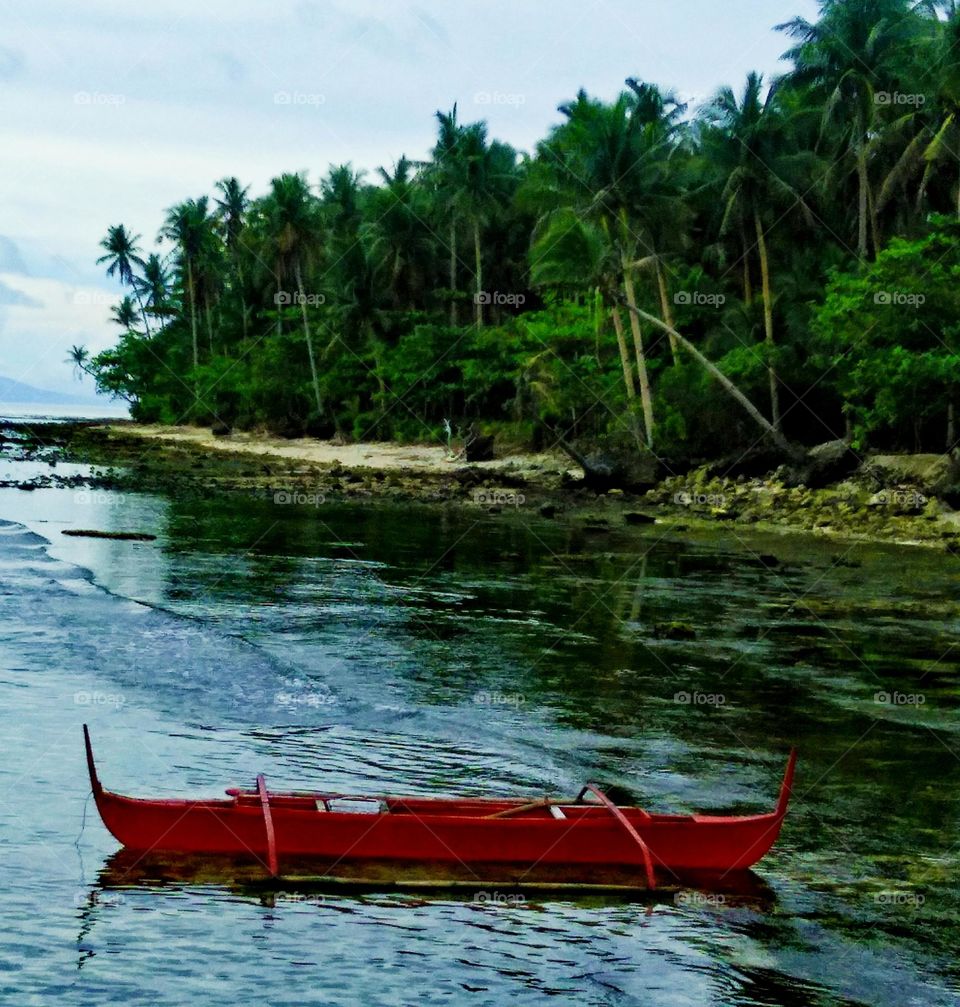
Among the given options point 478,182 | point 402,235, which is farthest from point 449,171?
point 402,235

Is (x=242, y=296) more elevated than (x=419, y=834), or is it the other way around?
(x=242, y=296)

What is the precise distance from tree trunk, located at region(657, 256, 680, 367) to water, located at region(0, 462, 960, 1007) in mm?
23940

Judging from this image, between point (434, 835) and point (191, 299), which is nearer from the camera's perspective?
point (434, 835)

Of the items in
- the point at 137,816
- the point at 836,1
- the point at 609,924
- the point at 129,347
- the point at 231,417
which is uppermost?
the point at 836,1

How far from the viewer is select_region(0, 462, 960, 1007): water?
909cm

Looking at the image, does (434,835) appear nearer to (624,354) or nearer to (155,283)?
(624,354)

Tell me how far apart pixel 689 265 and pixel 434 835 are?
53264 millimetres

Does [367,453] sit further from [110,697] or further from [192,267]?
[110,697]

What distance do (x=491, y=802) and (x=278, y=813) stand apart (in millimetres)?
1843

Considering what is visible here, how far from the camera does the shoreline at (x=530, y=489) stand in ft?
128

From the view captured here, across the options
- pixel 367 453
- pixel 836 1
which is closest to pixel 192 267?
pixel 367 453

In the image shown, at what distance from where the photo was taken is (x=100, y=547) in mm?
31312

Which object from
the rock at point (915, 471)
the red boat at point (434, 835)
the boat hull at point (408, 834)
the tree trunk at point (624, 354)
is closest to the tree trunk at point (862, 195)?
the tree trunk at point (624, 354)

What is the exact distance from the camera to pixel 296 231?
269ft
